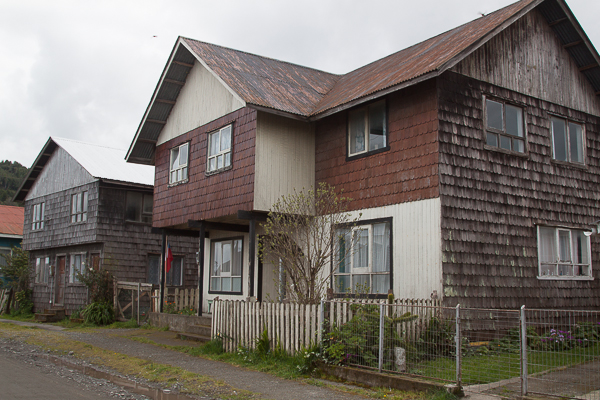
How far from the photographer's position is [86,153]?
28.4 metres

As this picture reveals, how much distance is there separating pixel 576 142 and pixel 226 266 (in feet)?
37.3

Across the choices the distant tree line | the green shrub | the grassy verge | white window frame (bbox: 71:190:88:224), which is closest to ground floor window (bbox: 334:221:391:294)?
the grassy verge

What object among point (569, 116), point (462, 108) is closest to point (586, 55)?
point (569, 116)

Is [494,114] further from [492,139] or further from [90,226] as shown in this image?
[90,226]

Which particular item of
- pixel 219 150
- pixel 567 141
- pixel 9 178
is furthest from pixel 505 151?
pixel 9 178

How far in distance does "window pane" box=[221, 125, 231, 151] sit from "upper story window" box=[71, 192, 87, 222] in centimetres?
1192

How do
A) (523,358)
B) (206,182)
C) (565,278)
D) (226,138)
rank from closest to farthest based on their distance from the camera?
(523,358), (565,278), (226,138), (206,182)

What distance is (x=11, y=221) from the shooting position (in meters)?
37.2

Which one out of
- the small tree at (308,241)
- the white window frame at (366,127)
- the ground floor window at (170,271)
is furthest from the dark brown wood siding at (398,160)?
the ground floor window at (170,271)

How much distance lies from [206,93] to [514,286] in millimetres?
10557

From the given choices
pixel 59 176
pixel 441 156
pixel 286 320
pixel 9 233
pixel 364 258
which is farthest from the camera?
pixel 9 233

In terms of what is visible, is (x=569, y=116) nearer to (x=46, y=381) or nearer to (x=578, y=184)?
(x=578, y=184)

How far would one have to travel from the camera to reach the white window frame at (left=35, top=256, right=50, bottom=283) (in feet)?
96.2

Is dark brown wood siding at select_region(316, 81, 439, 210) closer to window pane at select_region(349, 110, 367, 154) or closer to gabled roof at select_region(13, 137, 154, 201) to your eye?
window pane at select_region(349, 110, 367, 154)
